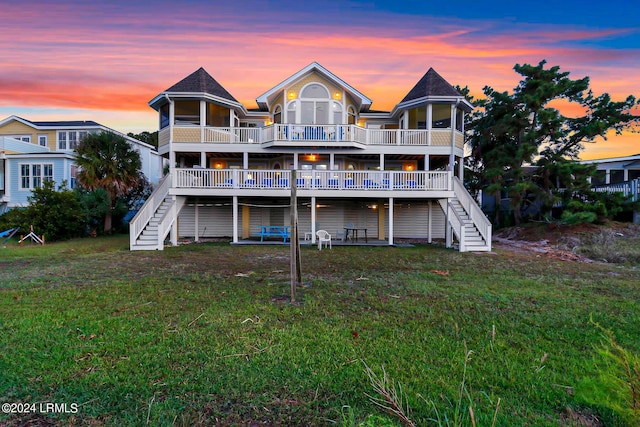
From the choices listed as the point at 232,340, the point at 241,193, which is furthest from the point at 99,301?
the point at 241,193

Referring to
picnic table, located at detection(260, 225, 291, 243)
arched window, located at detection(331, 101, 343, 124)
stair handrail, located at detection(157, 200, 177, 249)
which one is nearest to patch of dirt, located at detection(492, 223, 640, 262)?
picnic table, located at detection(260, 225, 291, 243)

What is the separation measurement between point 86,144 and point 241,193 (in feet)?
34.6

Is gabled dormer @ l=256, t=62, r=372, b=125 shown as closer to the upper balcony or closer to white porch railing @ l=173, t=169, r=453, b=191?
the upper balcony

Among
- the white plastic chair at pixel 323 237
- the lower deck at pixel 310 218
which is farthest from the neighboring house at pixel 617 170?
the white plastic chair at pixel 323 237

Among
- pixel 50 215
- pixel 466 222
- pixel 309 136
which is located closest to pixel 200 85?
pixel 309 136

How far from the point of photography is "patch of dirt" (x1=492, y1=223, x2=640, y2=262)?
44.2ft

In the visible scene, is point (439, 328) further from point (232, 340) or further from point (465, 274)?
point (465, 274)

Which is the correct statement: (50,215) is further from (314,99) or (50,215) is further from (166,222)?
(314,99)

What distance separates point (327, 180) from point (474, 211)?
6.84 meters

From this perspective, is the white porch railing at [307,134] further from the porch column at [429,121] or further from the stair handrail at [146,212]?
the stair handrail at [146,212]

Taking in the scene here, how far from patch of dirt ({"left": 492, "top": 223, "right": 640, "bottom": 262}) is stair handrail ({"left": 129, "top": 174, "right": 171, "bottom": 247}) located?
1590cm

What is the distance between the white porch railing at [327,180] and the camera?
15141 mm

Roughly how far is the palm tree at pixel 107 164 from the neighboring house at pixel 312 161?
9.95 ft

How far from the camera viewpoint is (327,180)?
15.5 metres
